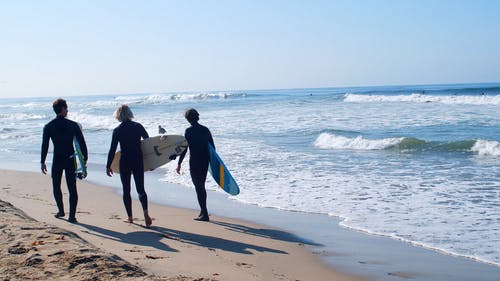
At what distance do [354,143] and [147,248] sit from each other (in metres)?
12.2

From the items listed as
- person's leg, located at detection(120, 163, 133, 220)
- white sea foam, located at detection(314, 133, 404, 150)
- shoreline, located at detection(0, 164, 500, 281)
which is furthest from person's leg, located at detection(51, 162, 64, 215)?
white sea foam, located at detection(314, 133, 404, 150)

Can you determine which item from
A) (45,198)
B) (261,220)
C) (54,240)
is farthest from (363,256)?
(45,198)

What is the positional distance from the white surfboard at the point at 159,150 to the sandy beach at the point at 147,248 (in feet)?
2.42

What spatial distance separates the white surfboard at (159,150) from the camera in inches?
304

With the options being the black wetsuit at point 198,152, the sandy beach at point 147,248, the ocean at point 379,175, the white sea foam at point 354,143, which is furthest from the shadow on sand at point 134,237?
the white sea foam at point 354,143

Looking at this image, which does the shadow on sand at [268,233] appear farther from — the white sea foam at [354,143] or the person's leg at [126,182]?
the white sea foam at [354,143]

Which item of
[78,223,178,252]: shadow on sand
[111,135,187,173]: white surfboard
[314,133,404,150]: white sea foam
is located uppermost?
[111,135,187,173]: white surfboard

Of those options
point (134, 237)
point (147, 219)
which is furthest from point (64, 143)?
point (134, 237)

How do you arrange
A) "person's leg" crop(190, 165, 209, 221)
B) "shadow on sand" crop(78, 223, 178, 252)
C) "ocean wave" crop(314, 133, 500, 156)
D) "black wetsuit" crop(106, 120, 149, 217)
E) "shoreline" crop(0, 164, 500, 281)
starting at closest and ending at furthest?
"shoreline" crop(0, 164, 500, 281), "shadow on sand" crop(78, 223, 178, 252), "black wetsuit" crop(106, 120, 149, 217), "person's leg" crop(190, 165, 209, 221), "ocean wave" crop(314, 133, 500, 156)

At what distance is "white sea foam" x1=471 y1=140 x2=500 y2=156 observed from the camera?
14.0m

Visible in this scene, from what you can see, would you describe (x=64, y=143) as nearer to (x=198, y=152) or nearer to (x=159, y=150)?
(x=159, y=150)

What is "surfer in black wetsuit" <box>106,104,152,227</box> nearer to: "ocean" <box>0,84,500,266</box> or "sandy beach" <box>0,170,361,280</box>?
"sandy beach" <box>0,170,361,280</box>

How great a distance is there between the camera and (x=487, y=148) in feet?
46.7

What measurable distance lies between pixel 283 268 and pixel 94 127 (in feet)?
81.1
